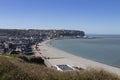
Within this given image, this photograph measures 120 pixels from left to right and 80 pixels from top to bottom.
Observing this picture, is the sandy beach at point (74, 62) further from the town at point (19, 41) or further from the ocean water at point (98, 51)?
the town at point (19, 41)

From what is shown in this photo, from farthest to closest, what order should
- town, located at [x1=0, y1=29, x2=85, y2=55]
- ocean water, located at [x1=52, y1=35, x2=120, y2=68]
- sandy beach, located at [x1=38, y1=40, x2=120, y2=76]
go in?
town, located at [x1=0, y1=29, x2=85, y2=55], ocean water, located at [x1=52, y1=35, x2=120, y2=68], sandy beach, located at [x1=38, y1=40, x2=120, y2=76]

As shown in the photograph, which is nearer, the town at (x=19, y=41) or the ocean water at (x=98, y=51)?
the ocean water at (x=98, y=51)

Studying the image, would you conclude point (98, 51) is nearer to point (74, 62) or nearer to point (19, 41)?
point (74, 62)

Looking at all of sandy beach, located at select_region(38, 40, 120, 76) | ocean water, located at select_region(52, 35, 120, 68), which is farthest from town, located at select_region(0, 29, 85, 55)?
ocean water, located at select_region(52, 35, 120, 68)

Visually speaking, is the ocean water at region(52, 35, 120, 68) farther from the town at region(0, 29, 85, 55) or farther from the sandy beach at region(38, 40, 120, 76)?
the town at region(0, 29, 85, 55)

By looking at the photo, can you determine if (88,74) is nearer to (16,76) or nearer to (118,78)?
(118,78)

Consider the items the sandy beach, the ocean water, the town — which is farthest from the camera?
the town

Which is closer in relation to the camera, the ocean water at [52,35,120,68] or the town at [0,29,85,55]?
the ocean water at [52,35,120,68]

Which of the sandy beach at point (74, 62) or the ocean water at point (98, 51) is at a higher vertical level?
the sandy beach at point (74, 62)

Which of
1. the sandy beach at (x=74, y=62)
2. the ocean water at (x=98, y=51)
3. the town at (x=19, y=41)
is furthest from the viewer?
the town at (x=19, y=41)

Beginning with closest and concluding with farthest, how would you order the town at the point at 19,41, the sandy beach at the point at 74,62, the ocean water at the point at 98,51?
the sandy beach at the point at 74,62 → the ocean water at the point at 98,51 → the town at the point at 19,41

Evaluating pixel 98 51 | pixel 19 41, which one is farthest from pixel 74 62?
pixel 19 41

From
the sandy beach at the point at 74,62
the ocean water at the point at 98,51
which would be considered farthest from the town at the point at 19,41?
the ocean water at the point at 98,51
